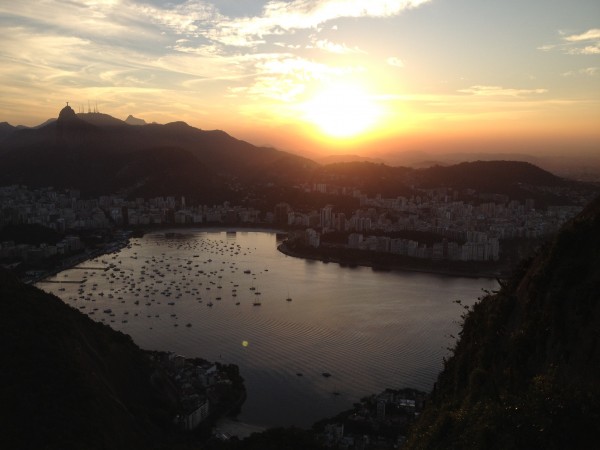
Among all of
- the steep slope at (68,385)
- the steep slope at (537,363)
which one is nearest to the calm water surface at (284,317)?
the steep slope at (68,385)

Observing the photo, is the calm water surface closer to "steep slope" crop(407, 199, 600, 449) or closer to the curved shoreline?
the curved shoreline

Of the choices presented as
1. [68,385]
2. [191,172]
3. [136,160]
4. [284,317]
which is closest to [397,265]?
[284,317]

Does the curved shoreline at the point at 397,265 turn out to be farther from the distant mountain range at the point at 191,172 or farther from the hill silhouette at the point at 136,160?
the hill silhouette at the point at 136,160

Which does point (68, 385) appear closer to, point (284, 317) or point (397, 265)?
point (284, 317)

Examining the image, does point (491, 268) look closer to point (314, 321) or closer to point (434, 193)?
point (314, 321)

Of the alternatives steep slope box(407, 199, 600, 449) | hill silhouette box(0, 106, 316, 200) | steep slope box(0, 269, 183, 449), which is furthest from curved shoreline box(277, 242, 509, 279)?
steep slope box(407, 199, 600, 449)
